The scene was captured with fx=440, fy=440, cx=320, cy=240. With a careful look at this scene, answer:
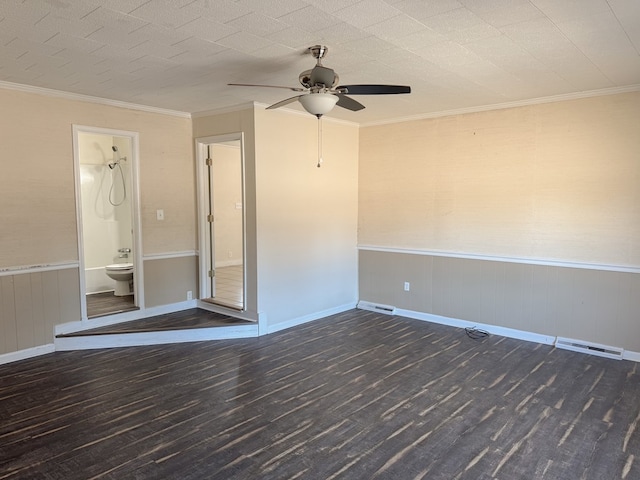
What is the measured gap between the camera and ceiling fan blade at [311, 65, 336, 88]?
2877 mm

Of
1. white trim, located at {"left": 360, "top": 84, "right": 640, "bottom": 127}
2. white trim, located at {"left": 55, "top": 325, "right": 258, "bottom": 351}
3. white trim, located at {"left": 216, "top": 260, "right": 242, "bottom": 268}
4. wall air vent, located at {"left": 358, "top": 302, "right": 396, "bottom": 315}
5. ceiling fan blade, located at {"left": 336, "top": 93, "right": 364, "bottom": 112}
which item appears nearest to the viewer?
ceiling fan blade, located at {"left": 336, "top": 93, "right": 364, "bottom": 112}

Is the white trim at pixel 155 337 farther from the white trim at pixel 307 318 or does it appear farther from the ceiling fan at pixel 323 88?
the ceiling fan at pixel 323 88

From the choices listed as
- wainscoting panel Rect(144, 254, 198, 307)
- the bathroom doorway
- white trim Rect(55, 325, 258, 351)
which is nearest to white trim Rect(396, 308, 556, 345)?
white trim Rect(55, 325, 258, 351)

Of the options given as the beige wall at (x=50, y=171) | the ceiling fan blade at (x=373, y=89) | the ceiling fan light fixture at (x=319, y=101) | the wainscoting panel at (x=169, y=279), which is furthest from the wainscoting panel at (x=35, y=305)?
the ceiling fan blade at (x=373, y=89)

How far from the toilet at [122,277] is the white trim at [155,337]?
137 centimetres

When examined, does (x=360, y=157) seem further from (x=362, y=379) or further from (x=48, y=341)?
(x=48, y=341)

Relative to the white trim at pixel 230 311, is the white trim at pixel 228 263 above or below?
above

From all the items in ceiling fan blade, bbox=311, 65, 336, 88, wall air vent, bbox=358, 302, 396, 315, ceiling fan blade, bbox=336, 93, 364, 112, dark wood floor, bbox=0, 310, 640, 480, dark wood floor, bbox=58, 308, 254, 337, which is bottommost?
dark wood floor, bbox=0, 310, 640, 480

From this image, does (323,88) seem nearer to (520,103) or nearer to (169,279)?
(520,103)

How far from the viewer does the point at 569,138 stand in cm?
438

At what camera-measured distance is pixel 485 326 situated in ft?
16.5

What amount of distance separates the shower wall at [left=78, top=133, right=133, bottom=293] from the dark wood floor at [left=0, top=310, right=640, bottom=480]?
2.27m

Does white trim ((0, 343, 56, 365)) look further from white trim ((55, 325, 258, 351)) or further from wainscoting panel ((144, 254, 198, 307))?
wainscoting panel ((144, 254, 198, 307))

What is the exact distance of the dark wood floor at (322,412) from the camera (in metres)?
2.53
